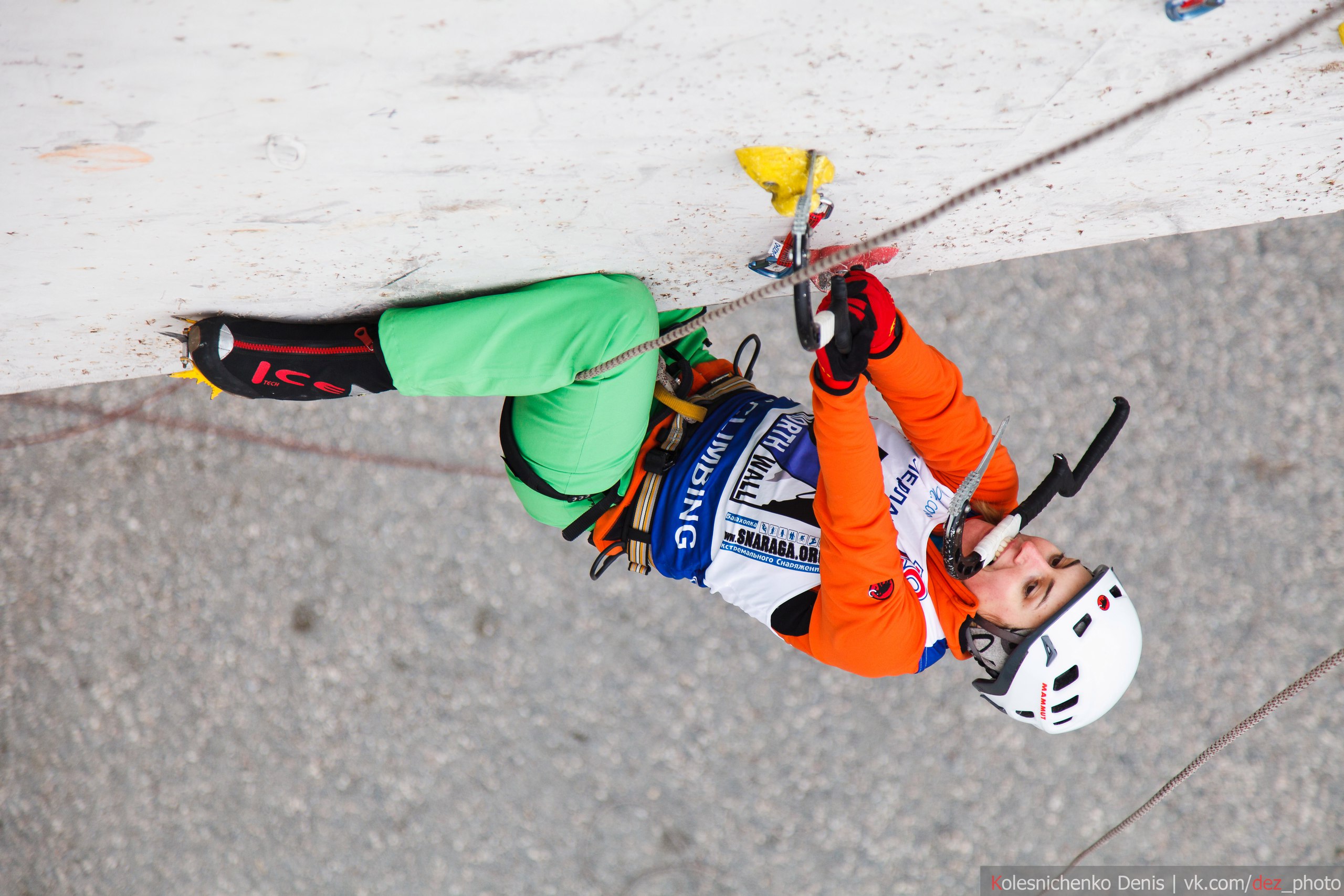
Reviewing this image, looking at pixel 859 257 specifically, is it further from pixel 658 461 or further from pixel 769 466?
pixel 658 461

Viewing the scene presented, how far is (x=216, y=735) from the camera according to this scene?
2.51 m

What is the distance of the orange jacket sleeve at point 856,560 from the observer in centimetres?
125

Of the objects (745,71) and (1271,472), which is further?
(1271,472)

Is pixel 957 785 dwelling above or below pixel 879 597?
below

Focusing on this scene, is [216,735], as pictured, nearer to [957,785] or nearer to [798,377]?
[798,377]

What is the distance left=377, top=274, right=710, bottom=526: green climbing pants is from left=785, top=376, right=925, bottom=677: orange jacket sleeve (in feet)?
1.03

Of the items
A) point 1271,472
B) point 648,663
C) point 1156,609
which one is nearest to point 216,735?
point 648,663

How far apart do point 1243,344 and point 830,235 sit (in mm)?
1929

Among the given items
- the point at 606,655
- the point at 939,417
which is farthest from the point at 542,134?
the point at 606,655

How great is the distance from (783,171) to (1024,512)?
0.78m

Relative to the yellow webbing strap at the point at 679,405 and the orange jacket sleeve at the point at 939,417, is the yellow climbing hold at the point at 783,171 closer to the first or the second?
the orange jacket sleeve at the point at 939,417

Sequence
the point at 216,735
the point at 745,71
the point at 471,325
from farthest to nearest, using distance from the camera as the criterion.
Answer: the point at 216,735 < the point at 471,325 < the point at 745,71

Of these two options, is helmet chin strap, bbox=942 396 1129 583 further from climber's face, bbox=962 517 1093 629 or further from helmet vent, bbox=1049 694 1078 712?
helmet vent, bbox=1049 694 1078 712

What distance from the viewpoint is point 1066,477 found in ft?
4.85
